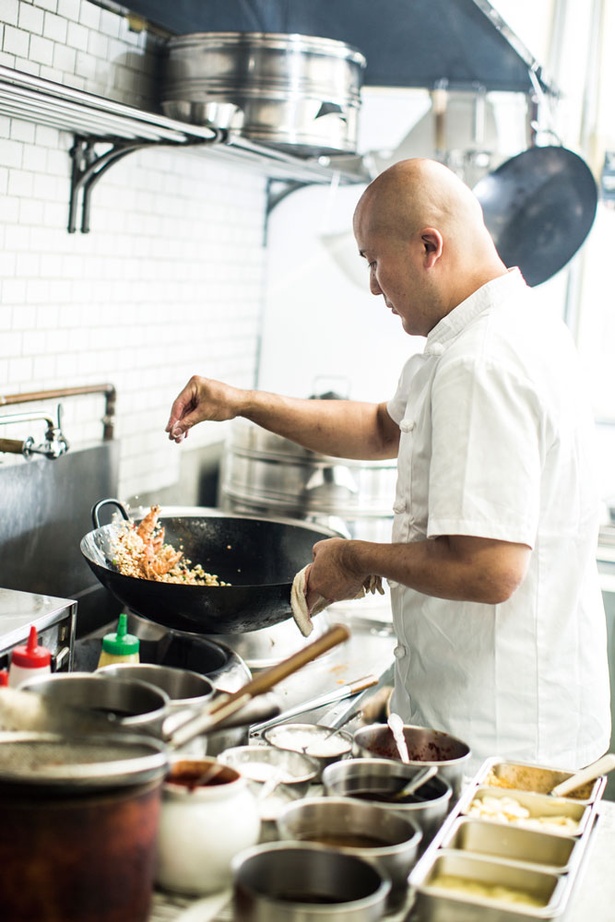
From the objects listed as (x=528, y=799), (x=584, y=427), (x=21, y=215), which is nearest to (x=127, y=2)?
(x=21, y=215)

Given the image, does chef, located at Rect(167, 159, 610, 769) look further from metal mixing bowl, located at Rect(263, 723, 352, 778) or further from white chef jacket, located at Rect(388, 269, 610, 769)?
metal mixing bowl, located at Rect(263, 723, 352, 778)

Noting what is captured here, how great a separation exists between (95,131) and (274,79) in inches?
20.6

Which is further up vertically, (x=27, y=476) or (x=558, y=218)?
(x=558, y=218)

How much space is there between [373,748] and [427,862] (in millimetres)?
326

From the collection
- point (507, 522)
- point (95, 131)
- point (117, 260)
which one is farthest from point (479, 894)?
point (117, 260)

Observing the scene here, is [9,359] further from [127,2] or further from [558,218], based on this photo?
[558,218]

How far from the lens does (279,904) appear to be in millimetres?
1047

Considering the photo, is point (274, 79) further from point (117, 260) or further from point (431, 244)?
point (431, 244)

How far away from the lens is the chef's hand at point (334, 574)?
1.80 m

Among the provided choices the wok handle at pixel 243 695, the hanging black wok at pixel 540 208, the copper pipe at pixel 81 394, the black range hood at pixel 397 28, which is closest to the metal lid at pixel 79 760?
the wok handle at pixel 243 695

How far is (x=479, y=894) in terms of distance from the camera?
48.5 inches

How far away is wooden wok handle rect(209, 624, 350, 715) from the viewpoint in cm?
126

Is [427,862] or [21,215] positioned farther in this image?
[21,215]

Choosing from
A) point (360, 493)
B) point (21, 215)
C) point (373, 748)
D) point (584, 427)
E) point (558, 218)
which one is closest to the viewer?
point (373, 748)
